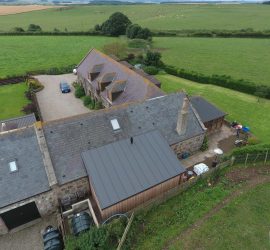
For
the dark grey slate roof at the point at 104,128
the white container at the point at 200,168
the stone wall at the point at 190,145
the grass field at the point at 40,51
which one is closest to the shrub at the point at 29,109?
the dark grey slate roof at the point at 104,128

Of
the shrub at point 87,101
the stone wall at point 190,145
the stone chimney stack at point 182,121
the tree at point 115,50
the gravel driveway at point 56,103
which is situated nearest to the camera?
the stone chimney stack at point 182,121

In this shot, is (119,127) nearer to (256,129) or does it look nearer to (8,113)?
(256,129)

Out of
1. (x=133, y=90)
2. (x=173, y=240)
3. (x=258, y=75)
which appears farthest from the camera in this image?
(x=258, y=75)

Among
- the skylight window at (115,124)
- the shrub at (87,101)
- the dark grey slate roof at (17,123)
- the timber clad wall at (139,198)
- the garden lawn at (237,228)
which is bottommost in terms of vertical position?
the shrub at (87,101)

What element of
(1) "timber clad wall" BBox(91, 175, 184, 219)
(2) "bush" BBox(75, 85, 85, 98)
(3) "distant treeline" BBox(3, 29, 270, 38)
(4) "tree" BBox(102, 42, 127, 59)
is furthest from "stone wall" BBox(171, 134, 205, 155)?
(3) "distant treeline" BBox(3, 29, 270, 38)

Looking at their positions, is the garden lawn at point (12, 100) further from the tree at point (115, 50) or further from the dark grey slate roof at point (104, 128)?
the tree at point (115, 50)

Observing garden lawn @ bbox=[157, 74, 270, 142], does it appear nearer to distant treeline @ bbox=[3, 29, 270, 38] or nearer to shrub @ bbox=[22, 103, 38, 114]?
shrub @ bbox=[22, 103, 38, 114]

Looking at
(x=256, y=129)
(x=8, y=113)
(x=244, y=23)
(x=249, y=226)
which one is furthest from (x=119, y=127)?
(x=244, y=23)
